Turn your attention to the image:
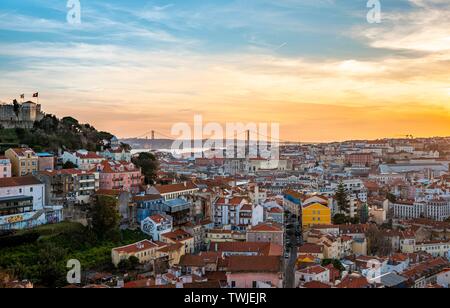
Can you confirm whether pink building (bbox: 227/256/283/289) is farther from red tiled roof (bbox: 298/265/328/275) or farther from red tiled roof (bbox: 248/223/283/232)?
red tiled roof (bbox: 248/223/283/232)

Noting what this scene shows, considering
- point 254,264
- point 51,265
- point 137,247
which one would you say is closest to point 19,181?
point 137,247

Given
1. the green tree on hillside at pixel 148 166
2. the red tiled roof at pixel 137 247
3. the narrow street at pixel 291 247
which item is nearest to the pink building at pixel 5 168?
the red tiled roof at pixel 137 247

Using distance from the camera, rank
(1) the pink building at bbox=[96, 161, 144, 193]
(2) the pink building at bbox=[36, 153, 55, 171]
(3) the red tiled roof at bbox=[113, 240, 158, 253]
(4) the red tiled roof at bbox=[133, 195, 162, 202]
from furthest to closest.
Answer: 1. (1) the pink building at bbox=[96, 161, 144, 193]
2. (2) the pink building at bbox=[36, 153, 55, 171]
3. (4) the red tiled roof at bbox=[133, 195, 162, 202]
4. (3) the red tiled roof at bbox=[113, 240, 158, 253]

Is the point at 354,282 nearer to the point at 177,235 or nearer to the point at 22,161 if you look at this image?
the point at 177,235

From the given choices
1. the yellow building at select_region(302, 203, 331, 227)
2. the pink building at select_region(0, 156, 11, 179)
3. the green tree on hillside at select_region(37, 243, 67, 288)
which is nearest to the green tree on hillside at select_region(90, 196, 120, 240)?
the green tree on hillside at select_region(37, 243, 67, 288)

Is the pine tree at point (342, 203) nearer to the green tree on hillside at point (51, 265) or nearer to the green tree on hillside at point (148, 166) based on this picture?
the green tree on hillside at point (148, 166)
